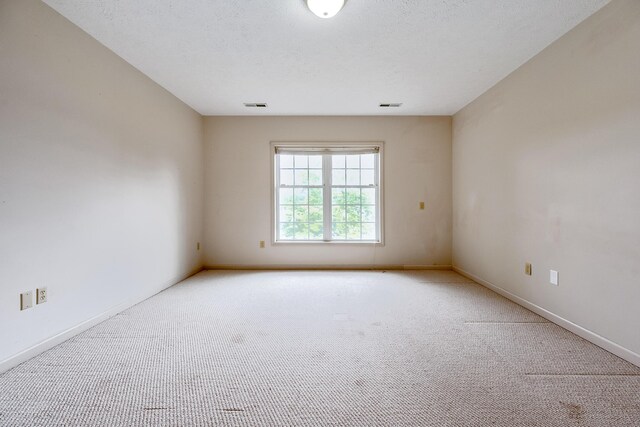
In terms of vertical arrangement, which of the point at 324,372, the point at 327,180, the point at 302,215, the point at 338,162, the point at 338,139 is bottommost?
the point at 324,372

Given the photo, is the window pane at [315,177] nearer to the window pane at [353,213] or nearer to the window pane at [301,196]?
the window pane at [301,196]

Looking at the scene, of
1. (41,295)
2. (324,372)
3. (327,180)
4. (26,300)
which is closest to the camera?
(324,372)

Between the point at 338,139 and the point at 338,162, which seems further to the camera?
the point at 338,162

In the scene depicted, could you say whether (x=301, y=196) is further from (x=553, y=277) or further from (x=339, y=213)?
(x=553, y=277)

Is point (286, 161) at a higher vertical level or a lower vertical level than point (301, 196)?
higher

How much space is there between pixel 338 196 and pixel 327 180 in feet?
1.02

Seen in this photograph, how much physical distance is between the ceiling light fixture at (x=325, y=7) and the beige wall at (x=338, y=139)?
8.10 feet

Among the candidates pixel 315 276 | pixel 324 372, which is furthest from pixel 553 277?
pixel 315 276

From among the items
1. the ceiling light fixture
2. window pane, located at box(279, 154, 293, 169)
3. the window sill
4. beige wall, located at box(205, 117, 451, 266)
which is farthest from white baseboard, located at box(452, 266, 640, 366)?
window pane, located at box(279, 154, 293, 169)

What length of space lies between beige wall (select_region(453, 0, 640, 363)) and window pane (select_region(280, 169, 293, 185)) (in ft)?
8.98

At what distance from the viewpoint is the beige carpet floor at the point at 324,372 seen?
136 cm

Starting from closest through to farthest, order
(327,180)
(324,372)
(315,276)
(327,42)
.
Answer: (324,372)
(327,42)
(315,276)
(327,180)

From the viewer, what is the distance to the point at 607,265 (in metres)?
2.00

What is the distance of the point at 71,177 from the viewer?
2.18m
